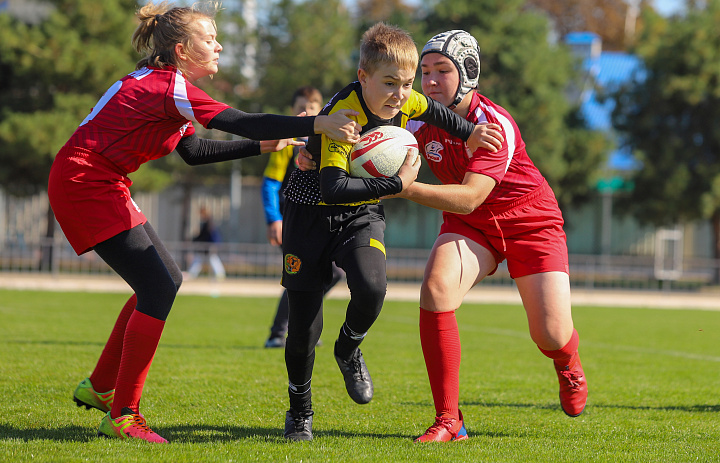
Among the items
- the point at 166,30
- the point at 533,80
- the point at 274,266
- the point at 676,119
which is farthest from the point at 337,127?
the point at 676,119

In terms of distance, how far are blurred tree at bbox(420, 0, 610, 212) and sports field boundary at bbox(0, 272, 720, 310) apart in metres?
5.40

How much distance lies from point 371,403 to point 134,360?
203 cm

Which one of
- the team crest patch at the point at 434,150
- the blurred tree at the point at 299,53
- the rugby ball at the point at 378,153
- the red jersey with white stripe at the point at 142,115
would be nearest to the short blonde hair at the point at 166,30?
the red jersey with white stripe at the point at 142,115

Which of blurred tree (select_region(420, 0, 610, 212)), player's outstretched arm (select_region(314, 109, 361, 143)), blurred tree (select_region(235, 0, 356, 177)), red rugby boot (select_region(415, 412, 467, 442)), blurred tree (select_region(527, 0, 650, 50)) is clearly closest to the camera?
player's outstretched arm (select_region(314, 109, 361, 143))

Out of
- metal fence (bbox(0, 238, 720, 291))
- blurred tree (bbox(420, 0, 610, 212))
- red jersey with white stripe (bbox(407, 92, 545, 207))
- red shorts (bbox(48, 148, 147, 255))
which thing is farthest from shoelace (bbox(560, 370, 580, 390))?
blurred tree (bbox(420, 0, 610, 212))

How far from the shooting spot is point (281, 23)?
28078 mm

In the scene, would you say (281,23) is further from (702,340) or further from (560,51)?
(702,340)

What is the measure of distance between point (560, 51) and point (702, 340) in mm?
17338

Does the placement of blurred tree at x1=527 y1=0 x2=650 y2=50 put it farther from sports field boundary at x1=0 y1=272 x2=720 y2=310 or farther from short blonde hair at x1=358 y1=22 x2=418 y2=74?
short blonde hair at x1=358 y1=22 x2=418 y2=74

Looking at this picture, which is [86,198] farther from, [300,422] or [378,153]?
[300,422]

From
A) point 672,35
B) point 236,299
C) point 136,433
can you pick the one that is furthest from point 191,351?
point 672,35

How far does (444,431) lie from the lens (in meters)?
4.53

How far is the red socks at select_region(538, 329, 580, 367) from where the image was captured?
511 cm

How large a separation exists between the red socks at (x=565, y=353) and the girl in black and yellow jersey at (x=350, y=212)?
4.19ft
